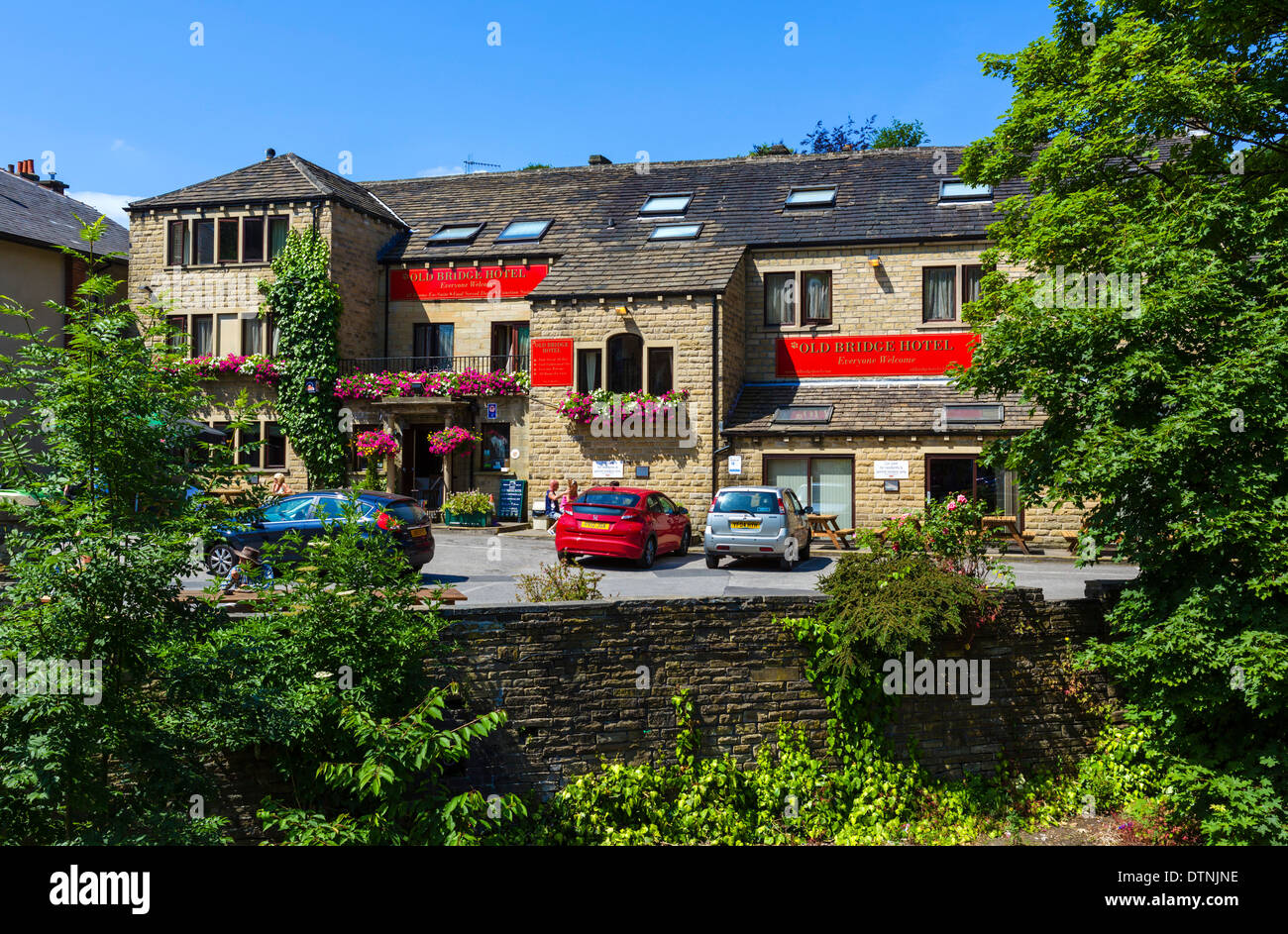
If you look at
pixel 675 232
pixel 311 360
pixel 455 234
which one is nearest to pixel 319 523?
pixel 311 360

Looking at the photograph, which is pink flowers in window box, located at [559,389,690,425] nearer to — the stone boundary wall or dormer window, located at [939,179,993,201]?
dormer window, located at [939,179,993,201]

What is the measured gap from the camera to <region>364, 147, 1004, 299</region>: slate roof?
76.6ft

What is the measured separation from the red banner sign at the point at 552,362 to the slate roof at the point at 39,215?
541 inches

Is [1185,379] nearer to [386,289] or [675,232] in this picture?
[675,232]

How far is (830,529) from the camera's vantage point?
66.7ft

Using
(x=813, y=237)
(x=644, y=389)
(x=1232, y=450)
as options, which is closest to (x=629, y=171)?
(x=813, y=237)

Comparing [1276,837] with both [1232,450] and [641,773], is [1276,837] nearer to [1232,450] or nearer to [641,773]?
[1232,450]

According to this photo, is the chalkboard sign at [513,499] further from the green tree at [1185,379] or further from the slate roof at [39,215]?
the green tree at [1185,379]

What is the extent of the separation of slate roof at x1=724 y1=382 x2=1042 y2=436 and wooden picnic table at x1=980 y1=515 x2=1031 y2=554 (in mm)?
2153

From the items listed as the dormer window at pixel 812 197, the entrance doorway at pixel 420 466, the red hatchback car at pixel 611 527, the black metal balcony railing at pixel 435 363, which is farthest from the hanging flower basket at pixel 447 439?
the dormer window at pixel 812 197

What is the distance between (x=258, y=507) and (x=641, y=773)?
5222 millimetres

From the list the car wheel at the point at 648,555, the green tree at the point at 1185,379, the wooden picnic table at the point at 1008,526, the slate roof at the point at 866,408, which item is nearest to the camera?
the green tree at the point at 1185,379

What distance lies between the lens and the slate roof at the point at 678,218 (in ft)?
76.6
